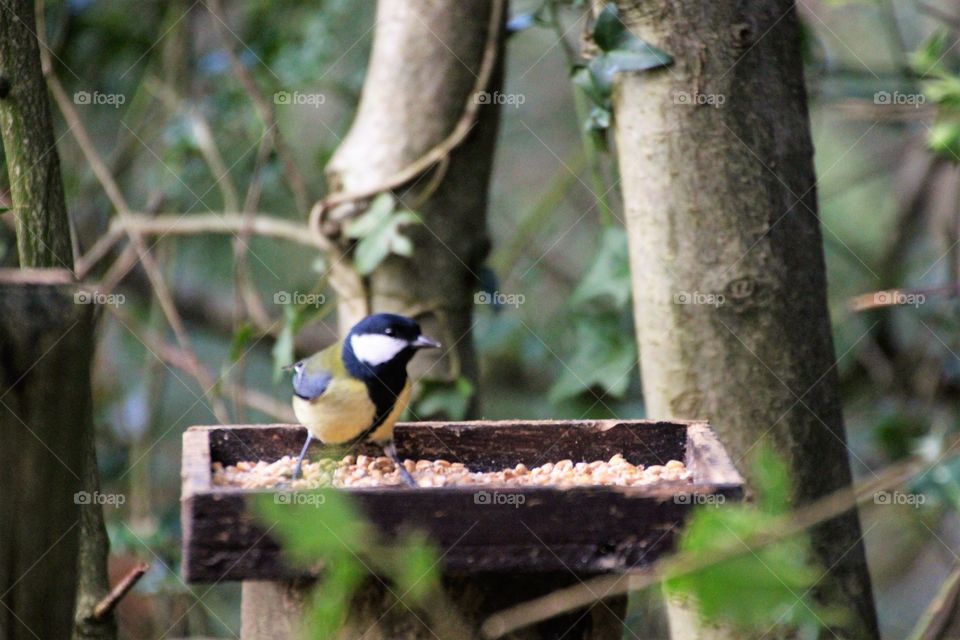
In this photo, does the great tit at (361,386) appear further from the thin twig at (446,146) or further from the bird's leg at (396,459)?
the thin twig at (446,146)

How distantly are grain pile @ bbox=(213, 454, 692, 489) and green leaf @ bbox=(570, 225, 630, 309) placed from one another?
1.01 m

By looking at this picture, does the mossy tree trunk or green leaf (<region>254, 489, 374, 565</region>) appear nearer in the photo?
green leaf (<region>254, 489, 374, 565</region>)

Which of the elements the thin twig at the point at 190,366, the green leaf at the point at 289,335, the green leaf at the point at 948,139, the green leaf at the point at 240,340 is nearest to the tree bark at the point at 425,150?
the green leaf at the point at 289,335

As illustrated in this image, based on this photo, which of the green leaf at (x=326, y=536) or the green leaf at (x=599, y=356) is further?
the green leaf at (x=599, y=356)

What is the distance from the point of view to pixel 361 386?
1.87 metres

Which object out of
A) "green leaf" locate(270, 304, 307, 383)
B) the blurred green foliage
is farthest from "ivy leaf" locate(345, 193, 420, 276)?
the blurred green foliage

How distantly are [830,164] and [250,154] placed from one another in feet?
8.59

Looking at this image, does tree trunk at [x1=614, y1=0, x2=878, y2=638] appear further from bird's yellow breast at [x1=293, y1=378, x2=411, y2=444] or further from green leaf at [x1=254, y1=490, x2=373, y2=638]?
green leaf at [x1=254, y1=490, x2=373, y2=638]

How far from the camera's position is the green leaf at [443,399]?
2.77 meters

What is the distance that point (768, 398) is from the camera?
2004 millimetres

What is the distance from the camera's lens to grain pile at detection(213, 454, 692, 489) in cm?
166

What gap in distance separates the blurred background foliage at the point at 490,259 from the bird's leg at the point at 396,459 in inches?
35.4

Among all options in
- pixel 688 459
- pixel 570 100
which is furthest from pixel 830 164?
pixel 688 459

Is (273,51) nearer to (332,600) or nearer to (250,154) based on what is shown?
(250,154)
